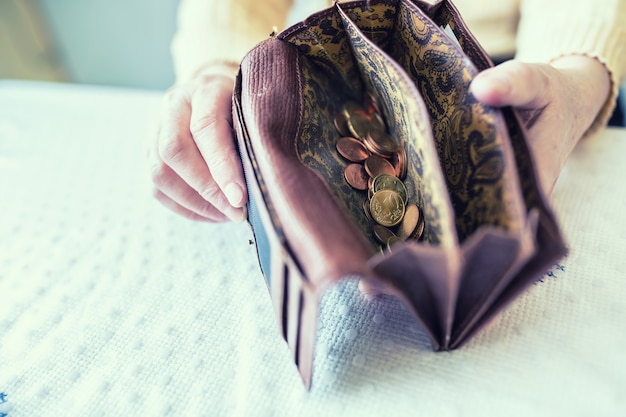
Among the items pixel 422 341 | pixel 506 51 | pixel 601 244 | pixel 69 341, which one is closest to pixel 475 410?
pixel 422 341

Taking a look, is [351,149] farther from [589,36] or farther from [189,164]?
[589,36]

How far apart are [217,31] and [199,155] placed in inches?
12.1

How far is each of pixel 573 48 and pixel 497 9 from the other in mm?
160

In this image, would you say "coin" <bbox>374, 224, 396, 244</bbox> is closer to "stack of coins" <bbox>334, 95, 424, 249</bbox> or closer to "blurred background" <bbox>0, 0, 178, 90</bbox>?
"stack of coins" <bbox>334, 95, 424, 249</bbox>

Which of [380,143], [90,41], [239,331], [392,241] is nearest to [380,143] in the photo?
[380,143]

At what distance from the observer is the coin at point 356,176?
1.30ft

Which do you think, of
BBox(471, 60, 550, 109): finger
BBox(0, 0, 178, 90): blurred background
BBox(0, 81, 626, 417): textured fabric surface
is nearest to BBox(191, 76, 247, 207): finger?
BBox(0, 81, 626, 417): textured fabric surface

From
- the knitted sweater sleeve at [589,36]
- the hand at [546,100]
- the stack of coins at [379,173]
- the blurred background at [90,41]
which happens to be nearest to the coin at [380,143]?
the stack of coins at [379,173]

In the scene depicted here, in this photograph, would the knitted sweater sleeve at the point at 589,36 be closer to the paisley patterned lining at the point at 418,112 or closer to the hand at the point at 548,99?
the hand at the point at 548,99

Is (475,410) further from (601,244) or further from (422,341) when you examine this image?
(601,244)

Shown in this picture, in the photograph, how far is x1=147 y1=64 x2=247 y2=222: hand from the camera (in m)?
0.42

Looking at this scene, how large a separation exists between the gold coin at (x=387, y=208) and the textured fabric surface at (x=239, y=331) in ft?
0.23

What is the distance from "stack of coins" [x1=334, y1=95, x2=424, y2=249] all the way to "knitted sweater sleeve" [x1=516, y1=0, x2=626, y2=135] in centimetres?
25

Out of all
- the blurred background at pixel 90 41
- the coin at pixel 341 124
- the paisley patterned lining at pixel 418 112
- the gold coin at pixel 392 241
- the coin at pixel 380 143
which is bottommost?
the blurred background at pixel 90 41
